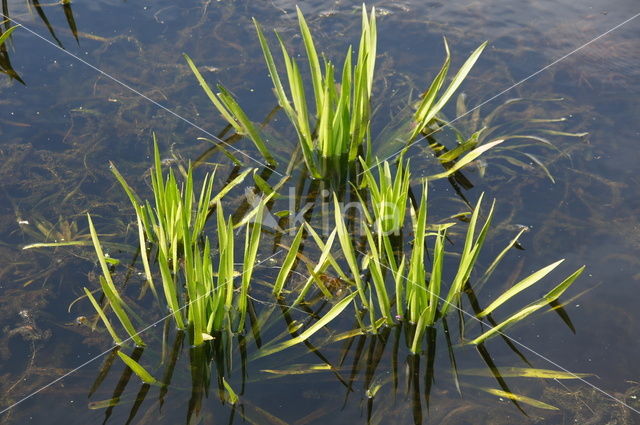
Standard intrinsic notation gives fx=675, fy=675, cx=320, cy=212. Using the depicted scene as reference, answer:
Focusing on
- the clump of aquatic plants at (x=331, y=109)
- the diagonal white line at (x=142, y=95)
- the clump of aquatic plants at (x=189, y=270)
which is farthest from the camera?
the diagonal white line at (x=142, y=95)

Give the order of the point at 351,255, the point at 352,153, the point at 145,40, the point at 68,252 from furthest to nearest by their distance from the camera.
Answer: the point at 145,40, the point at 352,153, the point at 68,252, the point at 351,255

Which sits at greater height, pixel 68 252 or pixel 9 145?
pixel 9 145

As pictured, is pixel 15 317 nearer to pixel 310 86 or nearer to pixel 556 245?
pixel 310 86

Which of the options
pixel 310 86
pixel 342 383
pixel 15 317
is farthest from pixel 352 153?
pixel 15 317

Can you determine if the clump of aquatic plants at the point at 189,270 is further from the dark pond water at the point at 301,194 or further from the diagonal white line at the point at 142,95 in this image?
the diagonal white line at the point at 142,95

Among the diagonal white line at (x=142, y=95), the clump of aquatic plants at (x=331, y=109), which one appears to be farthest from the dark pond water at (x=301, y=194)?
the clump of aquatic plants at (x=331, y=109)

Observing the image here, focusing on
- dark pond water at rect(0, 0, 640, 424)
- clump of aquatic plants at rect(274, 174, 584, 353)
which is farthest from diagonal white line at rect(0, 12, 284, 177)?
clump of aquatic plants at rect(274, 174, 584, 353)

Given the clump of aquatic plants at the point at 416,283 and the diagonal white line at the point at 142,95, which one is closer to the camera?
the clump of aquatic plants at the point at 416,283

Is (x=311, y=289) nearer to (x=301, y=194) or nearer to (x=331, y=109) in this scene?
(x=301, y=194)

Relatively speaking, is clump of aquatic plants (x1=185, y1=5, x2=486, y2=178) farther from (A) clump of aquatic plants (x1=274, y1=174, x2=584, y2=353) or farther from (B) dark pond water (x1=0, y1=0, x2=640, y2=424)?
(A) clump of aquatic plants (x1=274, y1=174, x2=584, y2=353)
